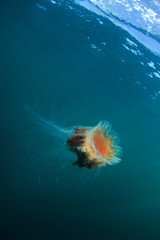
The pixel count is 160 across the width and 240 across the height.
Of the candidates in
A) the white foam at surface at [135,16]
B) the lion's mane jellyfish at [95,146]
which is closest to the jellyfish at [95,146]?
the lion's mane jellyfish at [95,146]

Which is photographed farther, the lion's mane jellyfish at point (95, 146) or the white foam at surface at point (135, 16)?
the white foam at surface at point (135, 16)

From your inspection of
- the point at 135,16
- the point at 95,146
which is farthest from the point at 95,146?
the point at 135,16

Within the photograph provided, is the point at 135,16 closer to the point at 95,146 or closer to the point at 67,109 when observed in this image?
the point at 95,146

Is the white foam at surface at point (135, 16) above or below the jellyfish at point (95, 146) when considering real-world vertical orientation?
above

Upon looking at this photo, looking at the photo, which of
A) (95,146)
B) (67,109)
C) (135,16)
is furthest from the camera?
(67,109)

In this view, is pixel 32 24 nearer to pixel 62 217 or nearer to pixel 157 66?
pixel 157 66

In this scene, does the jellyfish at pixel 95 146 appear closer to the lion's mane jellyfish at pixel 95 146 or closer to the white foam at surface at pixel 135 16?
the lion's mane jellyfish at pixel 95 146

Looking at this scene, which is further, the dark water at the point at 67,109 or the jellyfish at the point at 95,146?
the dark water at the point at 67,109

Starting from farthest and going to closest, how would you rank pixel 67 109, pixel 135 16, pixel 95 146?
pixel 67 109, pixel 135 16, pixel 95 146
